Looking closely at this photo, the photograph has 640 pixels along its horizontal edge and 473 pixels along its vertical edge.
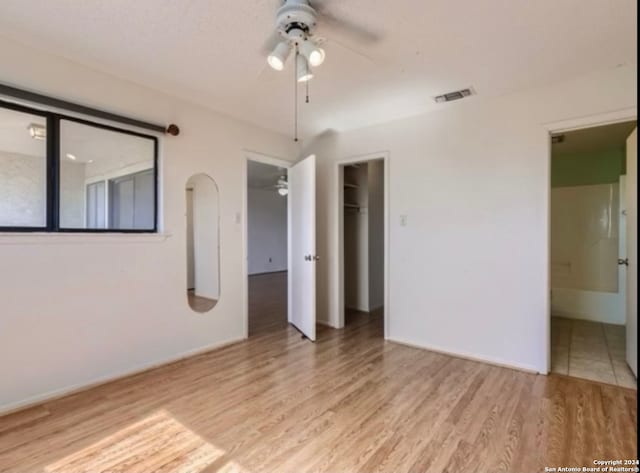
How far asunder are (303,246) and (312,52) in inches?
90.8

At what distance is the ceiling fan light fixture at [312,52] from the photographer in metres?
1.83

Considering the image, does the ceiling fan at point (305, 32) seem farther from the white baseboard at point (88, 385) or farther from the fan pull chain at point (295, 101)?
the white baseboard at point (88, 385)

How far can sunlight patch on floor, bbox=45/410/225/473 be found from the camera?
1.67 metres

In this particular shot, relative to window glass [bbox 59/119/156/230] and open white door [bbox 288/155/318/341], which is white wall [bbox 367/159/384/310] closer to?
open white door [bbox 288/155/318/341]

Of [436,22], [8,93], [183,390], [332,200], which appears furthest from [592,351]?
[8,93]

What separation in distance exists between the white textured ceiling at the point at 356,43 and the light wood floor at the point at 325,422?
232cm

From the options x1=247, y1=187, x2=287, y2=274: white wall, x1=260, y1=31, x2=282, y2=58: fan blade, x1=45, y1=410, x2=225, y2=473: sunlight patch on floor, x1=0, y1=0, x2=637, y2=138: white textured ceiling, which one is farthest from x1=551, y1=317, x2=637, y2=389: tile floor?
x1=247, y1=187, x2=287, y2=274: white wall

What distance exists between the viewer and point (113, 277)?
8.69 feet

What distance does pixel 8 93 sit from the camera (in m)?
2.12

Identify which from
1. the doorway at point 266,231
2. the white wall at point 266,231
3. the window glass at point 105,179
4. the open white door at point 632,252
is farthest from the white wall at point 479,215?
the white wall at point 266,231

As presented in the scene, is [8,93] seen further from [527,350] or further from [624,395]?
[624,395]

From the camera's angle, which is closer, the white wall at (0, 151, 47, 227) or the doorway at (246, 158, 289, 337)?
the white wall at (0, 151, 47, 227)

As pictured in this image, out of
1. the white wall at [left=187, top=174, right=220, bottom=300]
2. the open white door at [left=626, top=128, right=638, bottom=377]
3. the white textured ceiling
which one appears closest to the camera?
the white textured ceiling

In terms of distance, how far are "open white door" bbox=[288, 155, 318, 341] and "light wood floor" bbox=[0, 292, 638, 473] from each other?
0.84 metres
